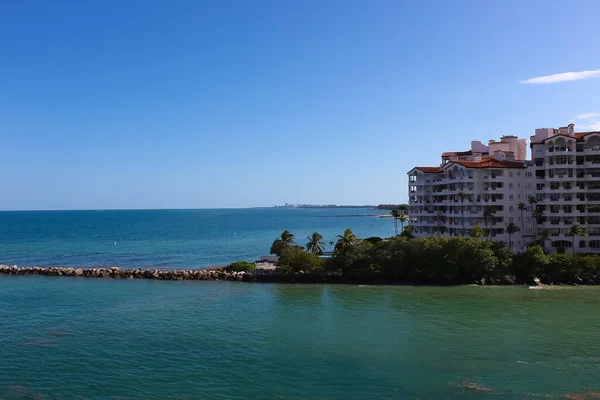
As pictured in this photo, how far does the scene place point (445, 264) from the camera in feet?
199

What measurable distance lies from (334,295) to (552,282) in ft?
87.9

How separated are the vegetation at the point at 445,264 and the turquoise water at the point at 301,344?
171 inches

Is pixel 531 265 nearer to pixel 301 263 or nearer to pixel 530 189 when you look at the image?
pixel 530 189

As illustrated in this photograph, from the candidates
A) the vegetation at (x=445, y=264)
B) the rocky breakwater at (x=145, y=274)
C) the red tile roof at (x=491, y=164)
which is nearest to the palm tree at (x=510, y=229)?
the vegetation at (x=445, y=264)

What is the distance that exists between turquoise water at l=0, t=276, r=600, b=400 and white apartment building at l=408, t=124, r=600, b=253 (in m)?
19.4

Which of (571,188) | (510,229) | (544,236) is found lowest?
(544,236)

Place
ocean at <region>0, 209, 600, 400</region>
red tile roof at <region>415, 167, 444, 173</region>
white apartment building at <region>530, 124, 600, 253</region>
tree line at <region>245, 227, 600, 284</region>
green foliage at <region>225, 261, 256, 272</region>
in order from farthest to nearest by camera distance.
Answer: red tile roof at <region>415, 167, 444, 173</region> → white apartment building at <region>530, 124, 600, 253</region> → green foliage at <region>225, 261, 256, 272</region> → tree line at <region>245, 227, 600, 284</region> → ocean at <region>0, 209, 600, 400</region>

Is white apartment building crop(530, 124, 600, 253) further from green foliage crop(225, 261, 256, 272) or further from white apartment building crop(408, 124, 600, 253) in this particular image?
green foliage crop(225, 261, 256, 272)

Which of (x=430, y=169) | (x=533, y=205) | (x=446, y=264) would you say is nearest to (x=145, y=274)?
(x=446, y=264)

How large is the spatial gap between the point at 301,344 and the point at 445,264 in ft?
99.7

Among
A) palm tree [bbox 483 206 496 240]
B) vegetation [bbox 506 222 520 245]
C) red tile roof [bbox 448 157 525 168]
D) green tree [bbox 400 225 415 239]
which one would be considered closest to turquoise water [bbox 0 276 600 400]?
vegetation [bbox 506 222 520 245]

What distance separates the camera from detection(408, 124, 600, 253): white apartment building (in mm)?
72188

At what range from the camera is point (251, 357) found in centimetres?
3291

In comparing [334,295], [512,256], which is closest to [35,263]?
[334,295]
